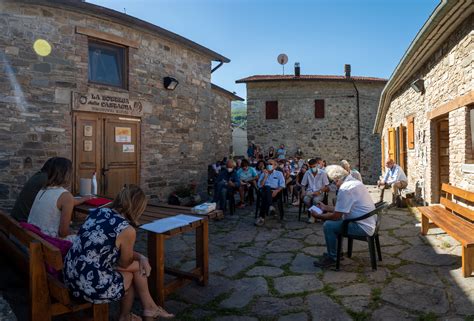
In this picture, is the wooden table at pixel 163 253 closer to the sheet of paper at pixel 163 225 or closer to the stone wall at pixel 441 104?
the sheet of paper at pixel 163 225

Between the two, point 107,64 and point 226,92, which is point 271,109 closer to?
point 226,92

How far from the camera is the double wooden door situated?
710 centimetres

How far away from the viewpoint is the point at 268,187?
697 cm

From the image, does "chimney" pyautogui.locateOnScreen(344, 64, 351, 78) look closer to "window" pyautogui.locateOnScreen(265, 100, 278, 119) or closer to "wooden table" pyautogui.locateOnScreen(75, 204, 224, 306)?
"window" pyautogui.locateOnScreen(265, 100, 278, 119)

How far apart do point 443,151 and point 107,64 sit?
25.3ft

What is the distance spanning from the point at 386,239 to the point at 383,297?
7.61ft

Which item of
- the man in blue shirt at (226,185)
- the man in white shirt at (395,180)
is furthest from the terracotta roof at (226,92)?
the man in white shirt at (395,180)

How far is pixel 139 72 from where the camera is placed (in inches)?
321

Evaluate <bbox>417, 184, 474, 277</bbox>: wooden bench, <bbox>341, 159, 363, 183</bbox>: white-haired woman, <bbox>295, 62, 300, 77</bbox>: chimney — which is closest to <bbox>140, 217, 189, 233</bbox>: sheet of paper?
<bbox>341, 159, 363, 183</bbox>: white-haired woman

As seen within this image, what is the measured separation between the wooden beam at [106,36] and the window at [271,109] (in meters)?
11.3

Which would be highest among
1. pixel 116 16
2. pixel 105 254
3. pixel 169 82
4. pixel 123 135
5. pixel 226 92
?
pixel 116 16

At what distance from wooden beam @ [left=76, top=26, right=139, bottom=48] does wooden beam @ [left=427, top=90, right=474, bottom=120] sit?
261 inches

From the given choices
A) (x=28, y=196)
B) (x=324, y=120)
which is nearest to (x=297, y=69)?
(x=324, y=120)

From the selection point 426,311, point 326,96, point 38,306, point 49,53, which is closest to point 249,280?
point 426,311
